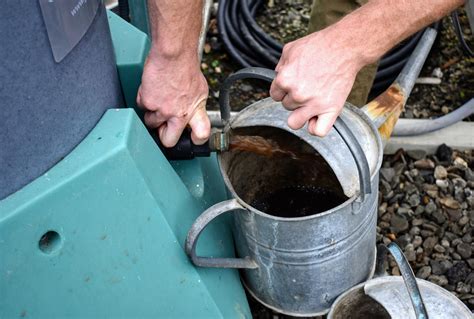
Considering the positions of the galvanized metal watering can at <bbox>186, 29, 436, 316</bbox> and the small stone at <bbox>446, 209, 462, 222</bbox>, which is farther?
the small stone at <bbox>446, 209, 462, 222</bbox>

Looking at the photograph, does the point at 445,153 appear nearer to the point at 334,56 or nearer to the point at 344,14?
the point at 344,14

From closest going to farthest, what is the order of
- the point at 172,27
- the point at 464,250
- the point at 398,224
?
the point at 172,27, the point at 464,250, the point at 398,224

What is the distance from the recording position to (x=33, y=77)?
1.14 meters

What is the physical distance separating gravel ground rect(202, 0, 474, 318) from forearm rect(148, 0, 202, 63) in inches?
32.2

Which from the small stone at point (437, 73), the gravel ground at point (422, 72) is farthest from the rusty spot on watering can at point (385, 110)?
the small stone at point (437, 73)

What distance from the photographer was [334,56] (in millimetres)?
1310

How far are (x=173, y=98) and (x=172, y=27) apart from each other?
6.2 inches

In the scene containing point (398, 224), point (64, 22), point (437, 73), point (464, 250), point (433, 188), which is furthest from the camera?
point (437, 73)

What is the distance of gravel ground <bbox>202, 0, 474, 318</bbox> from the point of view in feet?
6.35

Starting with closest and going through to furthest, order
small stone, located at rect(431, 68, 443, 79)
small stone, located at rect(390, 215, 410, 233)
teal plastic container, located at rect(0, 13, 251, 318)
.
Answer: teal plastic container, located at rect(0, 13, 251, 318) < small stone, located at rect(390, 215, 410, 233) < small stone, located at rect(431, 68, 443, 79)

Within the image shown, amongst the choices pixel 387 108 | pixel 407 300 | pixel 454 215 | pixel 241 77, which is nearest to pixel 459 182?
pixel 454 215

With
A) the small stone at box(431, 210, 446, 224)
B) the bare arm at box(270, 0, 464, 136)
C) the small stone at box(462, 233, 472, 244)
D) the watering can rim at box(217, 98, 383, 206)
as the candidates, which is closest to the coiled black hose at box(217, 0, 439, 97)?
the small stone at box(431, 210, 446, 224)

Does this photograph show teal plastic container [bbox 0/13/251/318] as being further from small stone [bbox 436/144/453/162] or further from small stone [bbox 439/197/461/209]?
small stone [bbox 436/144/453/162]

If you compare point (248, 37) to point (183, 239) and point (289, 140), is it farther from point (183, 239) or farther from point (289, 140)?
point (183, 239)
